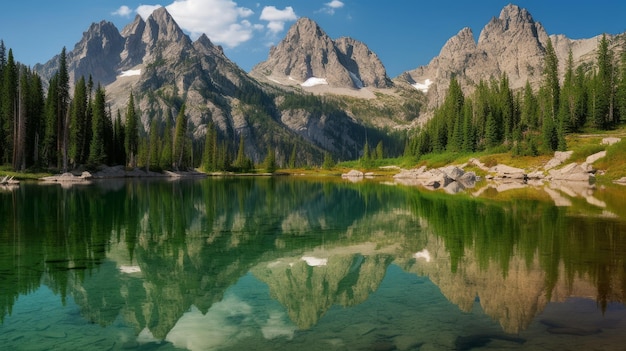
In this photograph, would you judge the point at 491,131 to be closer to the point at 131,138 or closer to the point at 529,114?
the point at 529,114

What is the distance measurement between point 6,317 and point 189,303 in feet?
14.6

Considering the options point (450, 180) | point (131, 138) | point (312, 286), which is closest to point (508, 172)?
point (450, 180)

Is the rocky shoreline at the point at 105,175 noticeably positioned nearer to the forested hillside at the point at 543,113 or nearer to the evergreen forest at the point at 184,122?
the evergreen forest at the point at 184,122

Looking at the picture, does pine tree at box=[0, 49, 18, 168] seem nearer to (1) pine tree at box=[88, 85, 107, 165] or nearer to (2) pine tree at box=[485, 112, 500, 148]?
(1) pine tree at box=[88, 85, 107, 165]

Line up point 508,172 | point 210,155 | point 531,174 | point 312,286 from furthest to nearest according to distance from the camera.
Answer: point 210,155 → point 508,172 → point 531,174 → point 312,286

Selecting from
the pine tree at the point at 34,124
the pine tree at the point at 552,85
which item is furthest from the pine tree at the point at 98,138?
the pine tree at the point at 552,85

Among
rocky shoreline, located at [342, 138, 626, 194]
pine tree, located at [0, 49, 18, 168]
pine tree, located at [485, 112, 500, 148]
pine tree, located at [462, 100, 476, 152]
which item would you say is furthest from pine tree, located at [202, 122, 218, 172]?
pine tree, located at [485, 112, 500, 148]

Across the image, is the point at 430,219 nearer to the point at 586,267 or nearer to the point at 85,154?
the point at 586,267

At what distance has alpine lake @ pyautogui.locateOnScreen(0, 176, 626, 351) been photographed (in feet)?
32.1

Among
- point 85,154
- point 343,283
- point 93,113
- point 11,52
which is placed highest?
point 11,52

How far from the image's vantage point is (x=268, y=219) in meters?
32.2

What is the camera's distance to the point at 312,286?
14.5 metres

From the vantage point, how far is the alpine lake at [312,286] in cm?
980

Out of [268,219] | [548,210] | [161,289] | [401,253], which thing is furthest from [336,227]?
[548,210]
